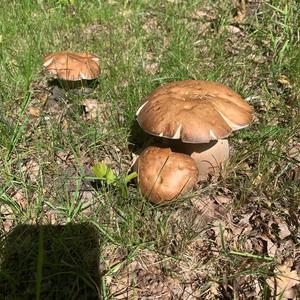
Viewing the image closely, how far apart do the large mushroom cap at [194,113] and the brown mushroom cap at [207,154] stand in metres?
0.32

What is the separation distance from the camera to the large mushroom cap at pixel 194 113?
2467mm

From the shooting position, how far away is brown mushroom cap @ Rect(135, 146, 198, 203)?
2545 mm

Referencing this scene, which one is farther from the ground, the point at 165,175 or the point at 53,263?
the point at 165,175

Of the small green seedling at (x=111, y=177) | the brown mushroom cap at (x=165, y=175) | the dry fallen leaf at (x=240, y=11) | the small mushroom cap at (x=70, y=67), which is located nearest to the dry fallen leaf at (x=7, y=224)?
the small green seedling at (x=111, y=177)

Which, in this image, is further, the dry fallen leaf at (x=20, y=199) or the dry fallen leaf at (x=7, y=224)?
the dry fallen leaf at (x=20, y=199)

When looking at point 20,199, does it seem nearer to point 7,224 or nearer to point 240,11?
point 7,224

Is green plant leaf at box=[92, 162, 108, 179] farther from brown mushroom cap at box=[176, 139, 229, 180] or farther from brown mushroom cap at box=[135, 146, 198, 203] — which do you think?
brown mushroom cap at box=[176, 139, 229, 180]

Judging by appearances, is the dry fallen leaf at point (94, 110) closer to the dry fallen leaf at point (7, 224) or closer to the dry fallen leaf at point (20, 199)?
the dry fallen leaf at point (20, 199)

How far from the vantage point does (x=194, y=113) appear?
250cm

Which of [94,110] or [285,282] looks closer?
[285,282]

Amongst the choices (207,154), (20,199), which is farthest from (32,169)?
(207,154)

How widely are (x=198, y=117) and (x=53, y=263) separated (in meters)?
1.32

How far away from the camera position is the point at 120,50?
14.1ft

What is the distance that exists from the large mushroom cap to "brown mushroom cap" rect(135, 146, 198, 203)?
18 centimetres
